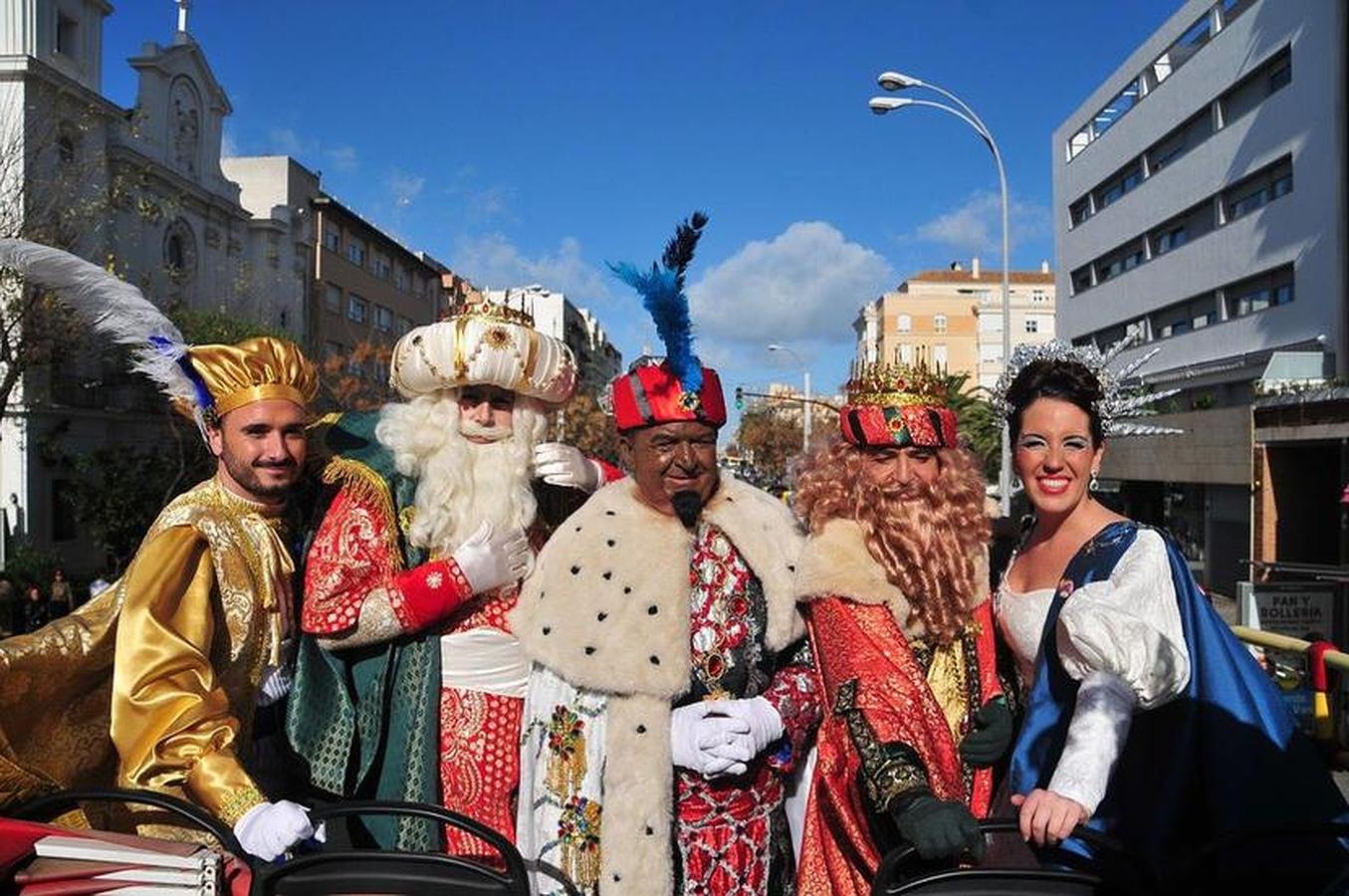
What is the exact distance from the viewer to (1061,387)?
8.52ft

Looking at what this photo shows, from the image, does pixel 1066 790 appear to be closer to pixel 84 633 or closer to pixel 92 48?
pixel 84 633

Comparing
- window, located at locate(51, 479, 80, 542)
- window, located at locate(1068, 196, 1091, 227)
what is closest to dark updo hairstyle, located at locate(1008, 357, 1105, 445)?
window, located at locate(51, 479, 80, 542)

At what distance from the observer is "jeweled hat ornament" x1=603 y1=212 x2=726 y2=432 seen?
2632 millimetres

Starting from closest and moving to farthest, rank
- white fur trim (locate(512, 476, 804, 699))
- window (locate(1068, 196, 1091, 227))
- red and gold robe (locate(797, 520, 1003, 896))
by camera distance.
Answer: red and gold robe (locate(797, 520, 1003, 896)) < white fur trim (locate(512, 476, 804, 699)) < window (locate(1068, 196, 1091, 227))

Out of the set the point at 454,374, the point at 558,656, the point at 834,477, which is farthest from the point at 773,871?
the point at 454,374

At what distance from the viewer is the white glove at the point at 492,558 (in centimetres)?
298

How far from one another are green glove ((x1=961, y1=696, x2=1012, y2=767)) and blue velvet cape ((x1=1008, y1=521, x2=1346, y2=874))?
275mm

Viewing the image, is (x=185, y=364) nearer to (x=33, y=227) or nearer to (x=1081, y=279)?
(x=33, y=227)

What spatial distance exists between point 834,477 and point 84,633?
202 centimetres

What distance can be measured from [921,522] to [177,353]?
2.23m

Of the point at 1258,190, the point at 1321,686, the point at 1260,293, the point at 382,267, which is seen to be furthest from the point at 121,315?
the point at 382,267

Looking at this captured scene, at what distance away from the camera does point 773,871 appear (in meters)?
2.77

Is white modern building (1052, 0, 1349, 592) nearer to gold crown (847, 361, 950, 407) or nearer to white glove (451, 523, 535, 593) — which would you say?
gold crown (847, 361, 950, 407)

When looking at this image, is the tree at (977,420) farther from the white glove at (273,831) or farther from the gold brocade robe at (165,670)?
the white glove at (273,831)
